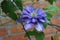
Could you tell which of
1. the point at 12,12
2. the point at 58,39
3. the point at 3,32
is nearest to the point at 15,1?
the point at 12,12

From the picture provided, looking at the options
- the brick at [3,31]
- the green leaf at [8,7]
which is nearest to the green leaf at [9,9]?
the green leaf at [8,7]

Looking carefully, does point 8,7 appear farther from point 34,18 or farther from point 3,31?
point 3,31

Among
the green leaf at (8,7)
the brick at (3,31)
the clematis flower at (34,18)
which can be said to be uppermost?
the green leaf at (8,7)

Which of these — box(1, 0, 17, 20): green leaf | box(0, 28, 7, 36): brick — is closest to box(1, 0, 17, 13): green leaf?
box(1, 0, 17, 20): green leaf

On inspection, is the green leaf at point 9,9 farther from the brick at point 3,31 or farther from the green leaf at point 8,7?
the brick at point 3,31

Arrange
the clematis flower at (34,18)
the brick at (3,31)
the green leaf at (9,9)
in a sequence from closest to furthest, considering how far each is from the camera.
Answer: the clematis flower at (34,18) < the green leaf at (9,9) < the brick at (3,31)

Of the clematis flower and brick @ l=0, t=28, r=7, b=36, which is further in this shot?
brick @ l=0, t=28, r=7, b=36

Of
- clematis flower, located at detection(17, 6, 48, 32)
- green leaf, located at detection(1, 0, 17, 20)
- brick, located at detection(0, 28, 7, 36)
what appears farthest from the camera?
brick, located at detection(0, 28, 7, 36)

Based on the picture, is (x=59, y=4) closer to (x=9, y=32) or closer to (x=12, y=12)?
(x=9, y=32)

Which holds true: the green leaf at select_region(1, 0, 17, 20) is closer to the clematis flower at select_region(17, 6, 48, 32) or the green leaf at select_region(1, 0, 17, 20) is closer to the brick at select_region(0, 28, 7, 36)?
the clematis flower at select_region(17, 6, 48, 32)

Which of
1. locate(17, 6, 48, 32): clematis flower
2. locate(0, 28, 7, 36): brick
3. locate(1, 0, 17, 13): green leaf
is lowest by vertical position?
locate(0, 28, 7, 36): brick
